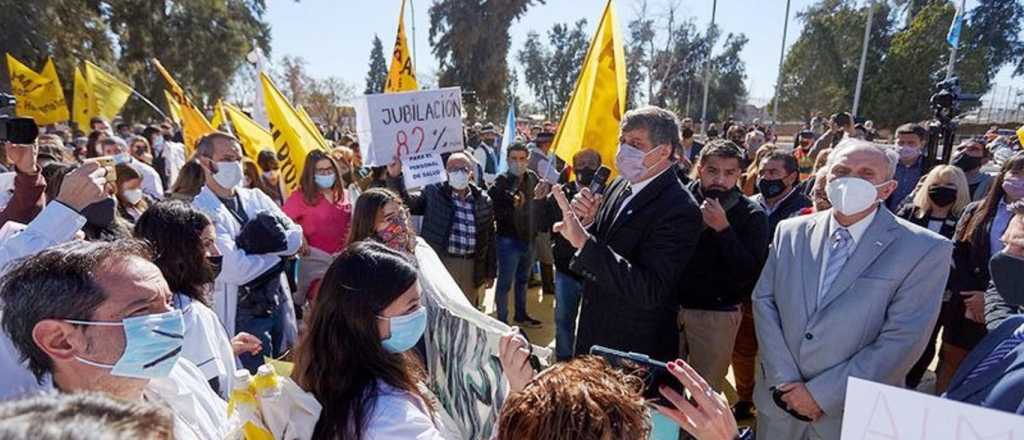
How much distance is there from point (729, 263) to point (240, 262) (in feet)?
8.76

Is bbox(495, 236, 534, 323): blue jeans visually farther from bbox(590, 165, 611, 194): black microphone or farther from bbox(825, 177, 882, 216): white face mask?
bbox(825, 177, 882, 216): white face mask

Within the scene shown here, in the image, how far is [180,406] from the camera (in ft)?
5.66

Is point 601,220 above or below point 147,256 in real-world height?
below

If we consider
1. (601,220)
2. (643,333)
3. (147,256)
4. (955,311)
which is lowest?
(955,311)

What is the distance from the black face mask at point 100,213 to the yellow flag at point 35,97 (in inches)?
405

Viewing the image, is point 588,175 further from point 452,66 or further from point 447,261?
point 452,66

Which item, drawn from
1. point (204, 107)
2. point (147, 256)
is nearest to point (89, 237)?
point (147, 256)

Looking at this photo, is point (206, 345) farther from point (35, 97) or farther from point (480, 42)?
point (480, 42)

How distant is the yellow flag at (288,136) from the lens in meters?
5.01

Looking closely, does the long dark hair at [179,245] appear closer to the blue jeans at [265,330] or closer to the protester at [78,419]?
the blue jeans at [265,330]

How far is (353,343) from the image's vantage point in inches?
67.1

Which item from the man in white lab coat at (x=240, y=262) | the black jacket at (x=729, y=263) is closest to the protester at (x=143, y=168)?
the man in white lab coat at (x=240, y=262)

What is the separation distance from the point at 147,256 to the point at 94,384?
0.46 meters

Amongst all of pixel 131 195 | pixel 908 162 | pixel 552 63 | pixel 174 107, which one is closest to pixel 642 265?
pixel 131 195
